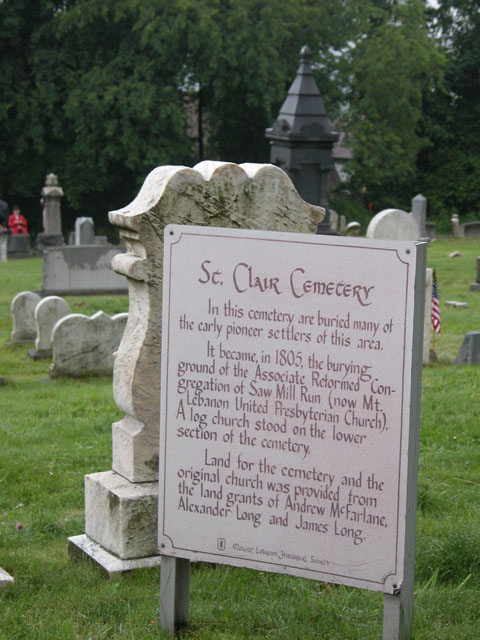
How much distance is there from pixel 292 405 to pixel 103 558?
5.21ft

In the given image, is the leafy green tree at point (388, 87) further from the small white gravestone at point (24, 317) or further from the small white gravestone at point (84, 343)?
the small white gravestone at point (84, 343)

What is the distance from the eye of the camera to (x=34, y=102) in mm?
29562

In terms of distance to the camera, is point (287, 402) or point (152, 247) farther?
point (152, 247)

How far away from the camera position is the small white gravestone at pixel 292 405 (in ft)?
9.86

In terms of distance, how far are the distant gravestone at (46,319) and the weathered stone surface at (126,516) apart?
272 inches

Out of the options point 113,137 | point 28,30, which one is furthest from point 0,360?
point 28,30

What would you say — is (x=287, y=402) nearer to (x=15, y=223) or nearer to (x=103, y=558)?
(x=103, y=558)

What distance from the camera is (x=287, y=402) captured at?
3143mm

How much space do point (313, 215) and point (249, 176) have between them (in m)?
0.44

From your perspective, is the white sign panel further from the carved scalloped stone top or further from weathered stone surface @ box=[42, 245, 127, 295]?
weathered stone surface @ box=[42, 245, 127, 295]

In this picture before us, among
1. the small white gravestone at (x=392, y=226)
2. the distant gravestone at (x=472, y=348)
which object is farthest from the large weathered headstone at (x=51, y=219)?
the distant gravestone at (x=472, y=348)

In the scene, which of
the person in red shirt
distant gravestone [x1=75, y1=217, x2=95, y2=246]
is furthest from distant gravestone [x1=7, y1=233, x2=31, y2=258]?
distant gravestone [x1=75, y1=217, x2=95, y2=246]

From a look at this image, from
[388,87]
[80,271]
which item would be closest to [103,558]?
[80,271]

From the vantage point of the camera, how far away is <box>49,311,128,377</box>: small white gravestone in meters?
9.88
